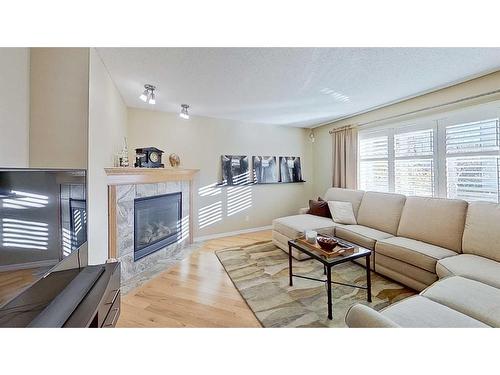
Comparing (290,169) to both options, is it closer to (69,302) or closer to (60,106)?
(60,106)

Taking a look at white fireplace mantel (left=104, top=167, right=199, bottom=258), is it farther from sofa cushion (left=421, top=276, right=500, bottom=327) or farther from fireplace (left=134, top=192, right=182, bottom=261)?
sofa cushion (left=421, top=276, right=500, bottom=327)

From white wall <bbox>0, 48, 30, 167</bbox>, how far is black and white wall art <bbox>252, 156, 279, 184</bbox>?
3.18m

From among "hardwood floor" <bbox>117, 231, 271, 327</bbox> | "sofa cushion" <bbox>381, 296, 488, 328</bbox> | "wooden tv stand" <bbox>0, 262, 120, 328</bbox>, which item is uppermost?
"wooden tv stand" <bbox>0, 262, 120, 328</bbox>

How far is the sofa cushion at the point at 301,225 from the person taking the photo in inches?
112

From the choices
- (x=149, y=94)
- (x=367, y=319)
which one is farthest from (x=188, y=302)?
(x=149, y=94)

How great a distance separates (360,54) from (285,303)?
2267 millimetres

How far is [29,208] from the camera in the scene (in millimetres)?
921

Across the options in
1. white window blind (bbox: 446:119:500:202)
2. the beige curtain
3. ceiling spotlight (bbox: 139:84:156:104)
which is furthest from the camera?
the beige curtain

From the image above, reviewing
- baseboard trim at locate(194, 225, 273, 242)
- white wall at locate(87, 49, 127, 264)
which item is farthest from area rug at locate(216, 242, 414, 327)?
white wall at locate(87, 49, 127, 264)

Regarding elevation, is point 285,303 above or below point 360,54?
below

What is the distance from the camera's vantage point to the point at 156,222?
2.90m

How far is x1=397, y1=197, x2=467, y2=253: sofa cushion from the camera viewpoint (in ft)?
6.79
